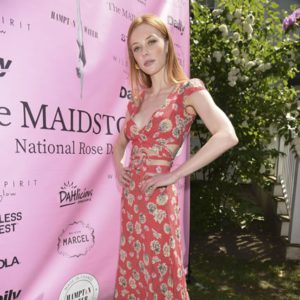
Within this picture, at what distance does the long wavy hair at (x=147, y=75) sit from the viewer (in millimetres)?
1722

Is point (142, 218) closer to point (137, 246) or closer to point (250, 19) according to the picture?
point (137, 246)

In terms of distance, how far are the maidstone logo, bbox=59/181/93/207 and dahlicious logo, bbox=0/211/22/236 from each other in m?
0.29

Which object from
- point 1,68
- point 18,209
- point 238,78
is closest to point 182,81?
point 1,68

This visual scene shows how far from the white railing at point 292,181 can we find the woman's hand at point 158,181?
2480mm

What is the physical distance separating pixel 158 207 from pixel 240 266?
93.6 inches

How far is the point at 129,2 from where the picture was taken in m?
2.48

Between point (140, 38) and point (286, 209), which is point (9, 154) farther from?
point (286, 209)

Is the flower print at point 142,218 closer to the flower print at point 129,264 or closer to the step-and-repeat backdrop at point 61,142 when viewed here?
the flower print at point 129,264

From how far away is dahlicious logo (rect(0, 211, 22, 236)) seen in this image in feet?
6.19

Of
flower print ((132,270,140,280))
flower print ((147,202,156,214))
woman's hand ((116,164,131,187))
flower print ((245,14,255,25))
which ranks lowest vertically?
flower print ((132,270,140,280))

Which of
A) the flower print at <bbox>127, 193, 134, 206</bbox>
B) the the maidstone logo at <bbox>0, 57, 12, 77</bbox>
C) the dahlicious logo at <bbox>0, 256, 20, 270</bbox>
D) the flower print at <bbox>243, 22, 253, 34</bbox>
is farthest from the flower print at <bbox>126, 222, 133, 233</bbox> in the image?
the flower print at <bbox>243, 22, 253, 34</bbox>

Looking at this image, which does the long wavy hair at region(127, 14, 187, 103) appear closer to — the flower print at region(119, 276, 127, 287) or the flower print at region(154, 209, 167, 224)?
the flower print at region(154, 209, 167, 224)

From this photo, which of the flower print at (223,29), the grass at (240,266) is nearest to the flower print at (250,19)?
the flower print at (223,29)

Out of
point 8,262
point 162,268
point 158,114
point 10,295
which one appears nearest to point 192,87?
point 158,114
